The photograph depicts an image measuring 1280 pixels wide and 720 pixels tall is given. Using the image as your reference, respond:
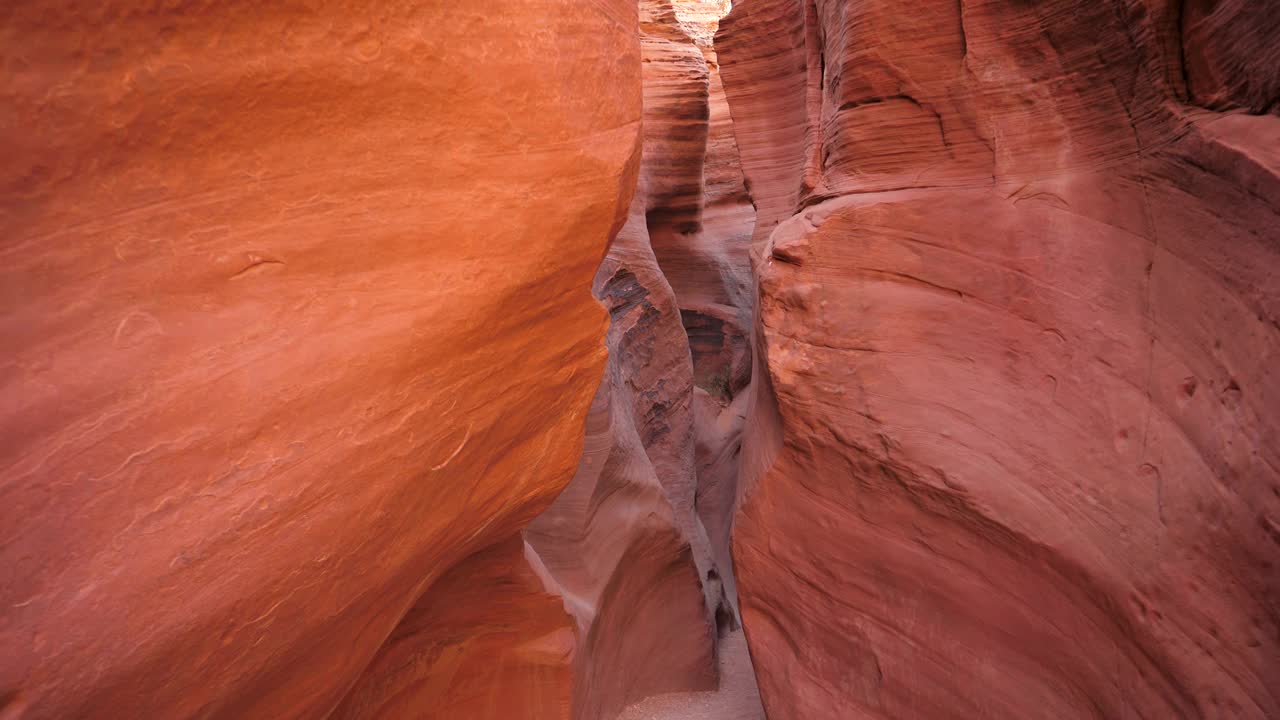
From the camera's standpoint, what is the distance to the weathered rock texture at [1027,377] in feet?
6.75

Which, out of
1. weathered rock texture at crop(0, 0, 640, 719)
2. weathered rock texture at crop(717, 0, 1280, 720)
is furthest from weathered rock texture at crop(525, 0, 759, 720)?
weathered rock texture at crop(0, 0, 640, 719)

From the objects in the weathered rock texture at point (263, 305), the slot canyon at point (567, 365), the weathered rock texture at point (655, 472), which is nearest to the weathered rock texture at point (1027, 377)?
the slot canyon at point (567, 365)

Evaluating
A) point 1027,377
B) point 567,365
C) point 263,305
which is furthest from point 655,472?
point 263,305

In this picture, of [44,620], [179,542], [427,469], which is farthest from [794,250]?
[44,620]

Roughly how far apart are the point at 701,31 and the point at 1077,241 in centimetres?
1298

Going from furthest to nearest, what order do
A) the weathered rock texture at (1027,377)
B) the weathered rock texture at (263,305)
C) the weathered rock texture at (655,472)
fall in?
the weathered rock texture at (655,472), the weathered rock texture at (1027,377), the weathered rock texture at (263,305)

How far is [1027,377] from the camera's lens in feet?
9.18

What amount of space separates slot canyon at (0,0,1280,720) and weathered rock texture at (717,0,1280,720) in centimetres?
1

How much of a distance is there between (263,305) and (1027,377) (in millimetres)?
2885

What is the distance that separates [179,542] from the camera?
1.29 metres

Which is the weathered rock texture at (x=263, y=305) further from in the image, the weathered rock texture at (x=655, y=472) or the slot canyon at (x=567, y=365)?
the weathered rock texture at (x=655, y=472)

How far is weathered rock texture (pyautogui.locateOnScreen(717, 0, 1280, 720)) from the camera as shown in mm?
2059

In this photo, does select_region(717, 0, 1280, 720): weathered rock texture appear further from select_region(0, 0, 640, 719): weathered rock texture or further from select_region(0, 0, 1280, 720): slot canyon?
select_region(0, 0, 640, 719): weathered rock texture

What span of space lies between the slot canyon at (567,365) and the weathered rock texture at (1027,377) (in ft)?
0.05
